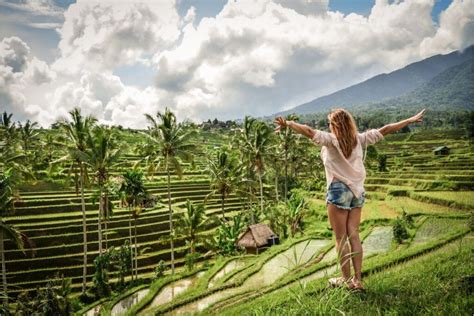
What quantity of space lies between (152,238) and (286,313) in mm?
28579

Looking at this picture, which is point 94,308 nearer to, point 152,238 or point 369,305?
point 152,238

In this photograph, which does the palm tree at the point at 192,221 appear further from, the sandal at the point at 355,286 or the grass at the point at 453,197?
the sandal at the point at 355,286

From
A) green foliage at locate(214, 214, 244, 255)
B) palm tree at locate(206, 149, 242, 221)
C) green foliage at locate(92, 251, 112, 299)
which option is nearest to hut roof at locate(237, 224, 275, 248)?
green foliage at locate(214, 214, 244, 255)

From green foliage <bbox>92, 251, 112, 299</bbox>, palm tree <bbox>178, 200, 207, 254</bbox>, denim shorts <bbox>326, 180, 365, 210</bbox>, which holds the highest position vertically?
denim shorts <bbox>326, 180, 365, 210</bbox>

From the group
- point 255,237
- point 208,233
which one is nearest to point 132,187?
point 255,237

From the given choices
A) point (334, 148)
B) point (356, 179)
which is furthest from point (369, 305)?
point (334, 148)

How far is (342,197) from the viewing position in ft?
10.6

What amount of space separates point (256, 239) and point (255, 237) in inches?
7.6

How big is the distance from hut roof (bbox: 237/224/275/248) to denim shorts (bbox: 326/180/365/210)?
20357 mm

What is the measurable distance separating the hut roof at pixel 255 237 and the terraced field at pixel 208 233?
3613 millimetres

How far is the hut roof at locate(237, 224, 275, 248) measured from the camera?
23312 millimetres

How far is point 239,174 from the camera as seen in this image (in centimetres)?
2720

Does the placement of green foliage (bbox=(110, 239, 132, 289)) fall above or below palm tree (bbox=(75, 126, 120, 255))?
below

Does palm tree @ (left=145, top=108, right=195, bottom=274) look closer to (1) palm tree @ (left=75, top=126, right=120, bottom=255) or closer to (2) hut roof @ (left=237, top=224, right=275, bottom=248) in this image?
(1) palm tree @ (left=75, top=126, right=120, bottom=255)
